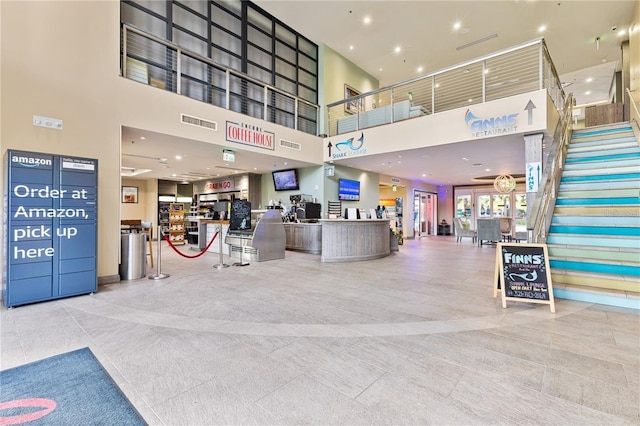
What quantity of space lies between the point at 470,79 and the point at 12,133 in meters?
11.2

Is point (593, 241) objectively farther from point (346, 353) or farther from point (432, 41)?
point (432, 41)

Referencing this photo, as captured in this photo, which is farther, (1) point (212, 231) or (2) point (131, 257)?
(1) point (212, 231)

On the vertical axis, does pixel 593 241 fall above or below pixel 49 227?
below

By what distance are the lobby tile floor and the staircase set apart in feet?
1.50

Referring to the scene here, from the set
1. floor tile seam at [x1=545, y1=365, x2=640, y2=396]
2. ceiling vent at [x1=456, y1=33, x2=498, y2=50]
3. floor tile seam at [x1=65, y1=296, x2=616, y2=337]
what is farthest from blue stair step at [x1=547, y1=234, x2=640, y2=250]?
ceiling vent at [x1=456, y1=33, x2=498, y2=50]

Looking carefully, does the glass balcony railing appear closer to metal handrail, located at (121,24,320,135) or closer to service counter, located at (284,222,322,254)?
metal handrail, located at (121,24,320,135)

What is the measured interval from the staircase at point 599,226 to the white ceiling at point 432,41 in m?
1.64

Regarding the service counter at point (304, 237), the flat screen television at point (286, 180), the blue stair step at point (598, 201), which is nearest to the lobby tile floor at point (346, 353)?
the blue stair step at point (598, 201)

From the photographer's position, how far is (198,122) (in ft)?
21.3

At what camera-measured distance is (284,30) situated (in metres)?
9.67

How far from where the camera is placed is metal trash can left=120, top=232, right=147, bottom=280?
520 centimetres

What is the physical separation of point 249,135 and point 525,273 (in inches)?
255

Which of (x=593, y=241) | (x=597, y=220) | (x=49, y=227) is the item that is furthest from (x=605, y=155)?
(x=49, y=227)

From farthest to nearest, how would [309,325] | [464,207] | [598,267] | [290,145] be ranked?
[464,207]
[290,145]
[598,267]
[309,325]
